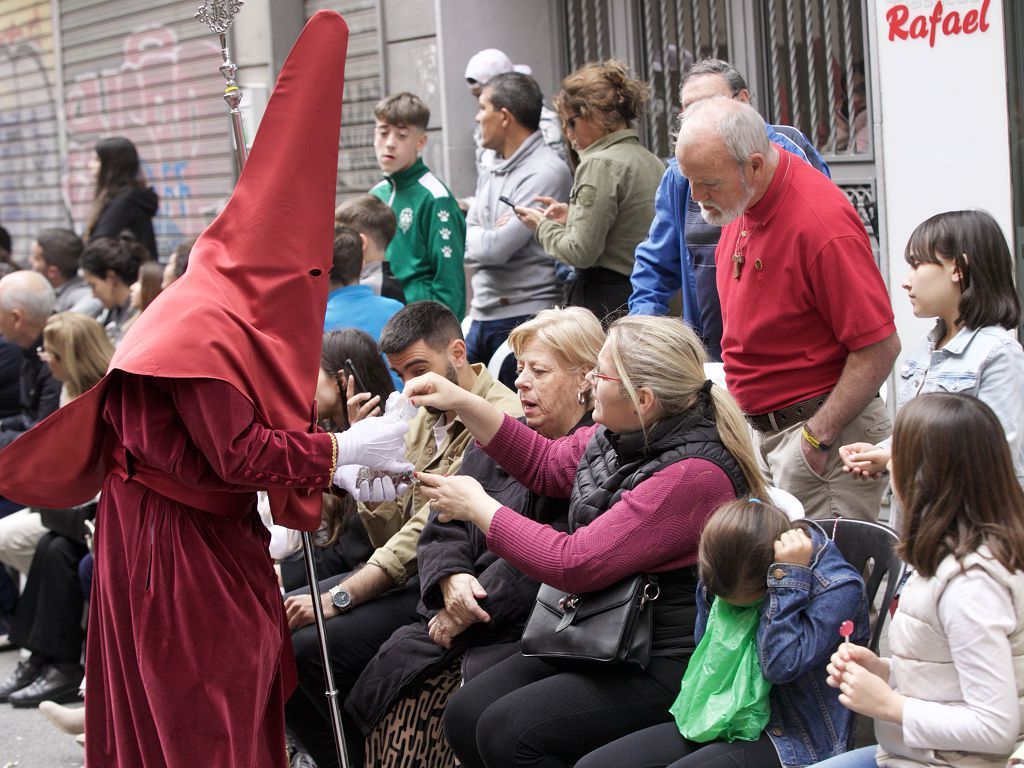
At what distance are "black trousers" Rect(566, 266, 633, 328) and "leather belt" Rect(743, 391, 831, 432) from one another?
1627mm

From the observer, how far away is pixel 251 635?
341cm

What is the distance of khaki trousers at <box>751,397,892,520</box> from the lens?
3.82 meters

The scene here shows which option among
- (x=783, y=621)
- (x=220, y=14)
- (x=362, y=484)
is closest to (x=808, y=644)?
(x=783, y=621)

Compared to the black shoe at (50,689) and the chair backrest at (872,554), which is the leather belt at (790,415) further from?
the black shoe at (50,689)

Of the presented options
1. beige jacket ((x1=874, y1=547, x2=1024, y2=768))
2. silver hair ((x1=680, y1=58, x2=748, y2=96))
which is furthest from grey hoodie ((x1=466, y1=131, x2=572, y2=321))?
beige jacket ((x1=874, y1=547, x2=1024, y2=768))

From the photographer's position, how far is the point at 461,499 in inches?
136

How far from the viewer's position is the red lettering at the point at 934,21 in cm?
496

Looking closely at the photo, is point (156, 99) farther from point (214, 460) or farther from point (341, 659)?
point (214, 460)

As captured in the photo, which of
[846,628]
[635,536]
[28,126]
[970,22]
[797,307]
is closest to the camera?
[846,628]

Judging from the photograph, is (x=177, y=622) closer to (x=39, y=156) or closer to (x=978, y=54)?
(x=978, y=54)

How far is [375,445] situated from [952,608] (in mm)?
1661

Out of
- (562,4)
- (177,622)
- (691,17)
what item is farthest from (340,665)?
(562,4)

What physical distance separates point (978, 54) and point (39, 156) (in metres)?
11.4

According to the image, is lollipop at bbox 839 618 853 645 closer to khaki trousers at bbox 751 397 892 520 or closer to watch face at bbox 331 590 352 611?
khaki trousers at bbox 751 397 892 520
